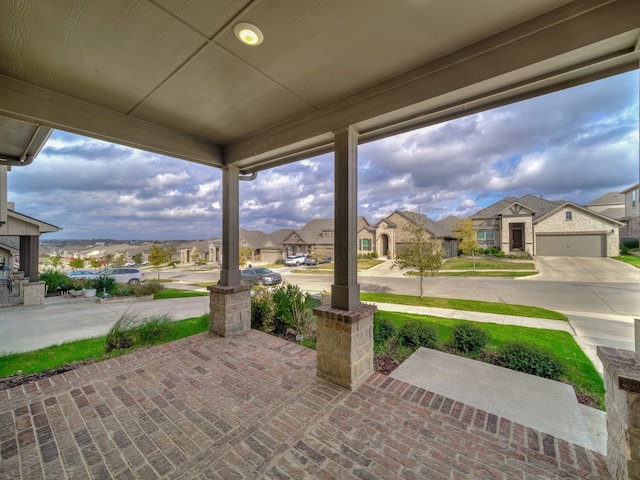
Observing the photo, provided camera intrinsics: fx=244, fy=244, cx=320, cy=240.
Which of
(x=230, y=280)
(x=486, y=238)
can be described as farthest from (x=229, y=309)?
(x=486, y=238)

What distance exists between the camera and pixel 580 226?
12.9m

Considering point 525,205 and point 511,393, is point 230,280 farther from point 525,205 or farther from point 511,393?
point 525,205

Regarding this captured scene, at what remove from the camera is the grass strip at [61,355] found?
147 inches

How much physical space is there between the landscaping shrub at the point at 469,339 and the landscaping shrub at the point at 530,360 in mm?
284

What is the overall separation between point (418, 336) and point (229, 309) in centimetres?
353

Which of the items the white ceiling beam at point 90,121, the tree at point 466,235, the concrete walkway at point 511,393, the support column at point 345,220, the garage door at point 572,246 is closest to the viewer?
the concrete walkway at point 511,393

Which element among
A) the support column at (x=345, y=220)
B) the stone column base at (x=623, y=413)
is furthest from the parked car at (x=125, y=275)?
the stone column base at (x=623, y=413)

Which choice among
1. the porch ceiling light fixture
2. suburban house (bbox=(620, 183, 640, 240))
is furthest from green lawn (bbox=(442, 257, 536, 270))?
the porch ceiling light fixture

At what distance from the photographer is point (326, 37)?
1.87m

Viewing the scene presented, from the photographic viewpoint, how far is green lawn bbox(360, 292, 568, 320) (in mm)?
6535

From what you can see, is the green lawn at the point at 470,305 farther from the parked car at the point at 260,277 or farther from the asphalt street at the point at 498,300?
the parked car at the point at 260,277

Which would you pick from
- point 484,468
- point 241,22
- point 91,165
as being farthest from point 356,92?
point 91,165

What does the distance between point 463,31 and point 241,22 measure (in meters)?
1.65

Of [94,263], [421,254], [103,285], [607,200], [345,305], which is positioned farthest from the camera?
[607,200]
